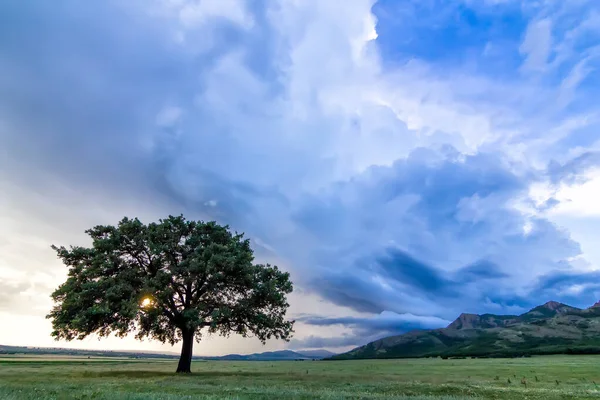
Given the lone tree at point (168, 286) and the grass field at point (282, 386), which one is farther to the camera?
the lone tree at point (168, 286)

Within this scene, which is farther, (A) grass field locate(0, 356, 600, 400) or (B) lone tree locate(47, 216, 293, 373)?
(B) lone tree locate(47, 216, 293, 373)

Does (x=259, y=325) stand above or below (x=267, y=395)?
above

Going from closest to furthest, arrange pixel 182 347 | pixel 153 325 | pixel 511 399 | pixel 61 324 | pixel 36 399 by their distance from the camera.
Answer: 1. pixel 36 399
2. pixel 511 399
3. pixel 61 324
4. pixel 153 325
5. pixel 182 347

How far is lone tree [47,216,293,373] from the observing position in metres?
40.3

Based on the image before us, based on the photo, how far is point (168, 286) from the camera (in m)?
43.1

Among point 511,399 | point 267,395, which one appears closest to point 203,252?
point 267,395

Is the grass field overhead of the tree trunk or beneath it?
beneath

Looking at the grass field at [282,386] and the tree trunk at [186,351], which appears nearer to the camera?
the grass field at [282,386]

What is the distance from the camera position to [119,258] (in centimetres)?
4391

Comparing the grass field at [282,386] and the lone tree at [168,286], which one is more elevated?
the lone tree at [168,286]

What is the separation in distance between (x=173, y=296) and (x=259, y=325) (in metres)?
11.1

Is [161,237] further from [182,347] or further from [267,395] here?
[267,395]

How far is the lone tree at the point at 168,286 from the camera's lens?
40.3m

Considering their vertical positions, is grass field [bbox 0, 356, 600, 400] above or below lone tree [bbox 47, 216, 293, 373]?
below
